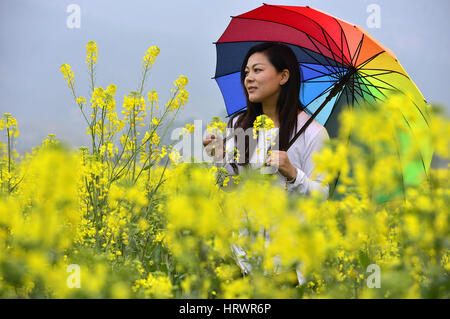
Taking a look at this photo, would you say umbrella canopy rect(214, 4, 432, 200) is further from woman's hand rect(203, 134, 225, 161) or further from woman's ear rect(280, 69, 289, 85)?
woman's hand rect(203, 134, 225, 161)

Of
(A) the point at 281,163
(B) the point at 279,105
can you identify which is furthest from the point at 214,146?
(B) the point at 279,105

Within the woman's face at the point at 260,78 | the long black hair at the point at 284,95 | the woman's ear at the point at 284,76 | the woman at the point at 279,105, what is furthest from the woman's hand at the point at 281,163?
the woman's ear at the point at 284,76

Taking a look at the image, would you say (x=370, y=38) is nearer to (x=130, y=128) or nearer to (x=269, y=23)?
(x=269, y=23)

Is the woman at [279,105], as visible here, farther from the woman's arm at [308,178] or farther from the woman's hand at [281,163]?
the woman's hand at [281,163]

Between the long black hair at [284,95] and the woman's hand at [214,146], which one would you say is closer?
the woman's hand at [214,146]

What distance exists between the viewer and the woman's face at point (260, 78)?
10.3 feet

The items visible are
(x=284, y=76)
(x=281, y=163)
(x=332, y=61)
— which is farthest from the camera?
(x=332, y=61)

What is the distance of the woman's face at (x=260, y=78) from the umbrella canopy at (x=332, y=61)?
1.37 feet

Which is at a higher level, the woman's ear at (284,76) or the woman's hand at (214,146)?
the woman's ear at (284,76)

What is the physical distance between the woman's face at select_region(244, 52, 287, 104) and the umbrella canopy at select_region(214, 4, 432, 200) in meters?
0.42

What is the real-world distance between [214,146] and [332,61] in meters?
1.42

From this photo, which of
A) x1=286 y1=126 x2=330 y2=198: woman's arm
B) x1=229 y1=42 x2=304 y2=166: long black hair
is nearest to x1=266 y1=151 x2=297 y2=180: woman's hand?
x1=286 y1=126 x2=330 y2=198: woman's arm

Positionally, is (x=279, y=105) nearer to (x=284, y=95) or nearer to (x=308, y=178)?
(x=284, y=95)

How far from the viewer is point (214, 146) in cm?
284
